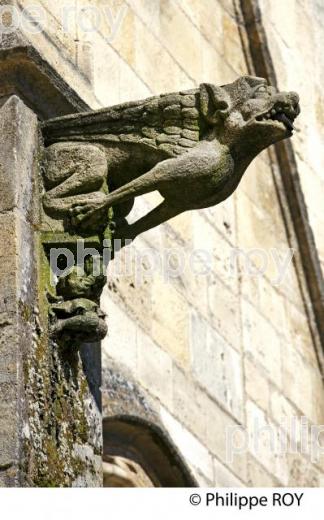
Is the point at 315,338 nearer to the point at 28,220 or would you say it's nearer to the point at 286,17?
the point at 286,17

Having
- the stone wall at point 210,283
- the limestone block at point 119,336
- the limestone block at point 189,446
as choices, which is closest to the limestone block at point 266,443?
the stone wall at point 210,283

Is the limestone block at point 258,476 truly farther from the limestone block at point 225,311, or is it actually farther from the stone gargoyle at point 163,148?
the stone gargoyle at point 163,148

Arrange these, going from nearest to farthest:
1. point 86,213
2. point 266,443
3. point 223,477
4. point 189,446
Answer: point 86,213 → point 189,446 → point 223,477 → point 266,443

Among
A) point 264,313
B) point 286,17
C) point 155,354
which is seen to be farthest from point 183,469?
point 286,17

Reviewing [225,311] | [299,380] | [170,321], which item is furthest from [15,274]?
[299,380]

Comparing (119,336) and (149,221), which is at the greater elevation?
(119,336)

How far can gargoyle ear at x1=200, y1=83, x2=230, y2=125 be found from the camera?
7551 millimetres

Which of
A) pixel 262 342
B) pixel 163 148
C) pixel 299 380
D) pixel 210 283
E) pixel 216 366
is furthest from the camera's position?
pixel 299 380

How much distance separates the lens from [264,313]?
1120 cm

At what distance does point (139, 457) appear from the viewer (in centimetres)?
941

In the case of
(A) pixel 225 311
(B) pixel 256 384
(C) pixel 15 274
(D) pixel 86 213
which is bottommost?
(C) pixel 15 274

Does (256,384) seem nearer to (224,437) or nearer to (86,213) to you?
(224,437)

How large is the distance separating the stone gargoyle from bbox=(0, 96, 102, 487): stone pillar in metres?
0.11

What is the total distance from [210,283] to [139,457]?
1366mm
